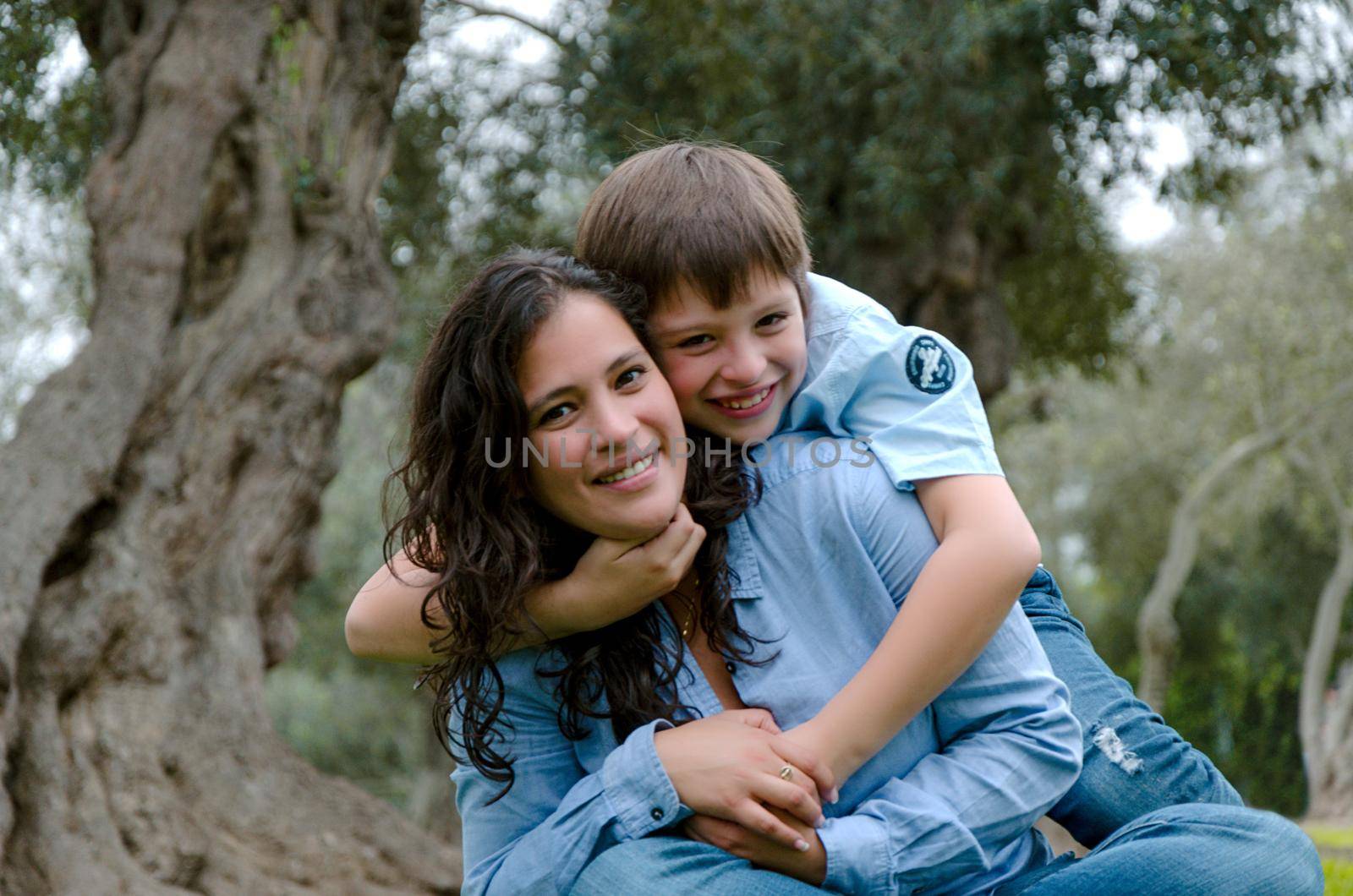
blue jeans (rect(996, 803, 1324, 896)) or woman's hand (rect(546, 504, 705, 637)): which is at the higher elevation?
woman's hand (rect(546, 504, 705, 637))

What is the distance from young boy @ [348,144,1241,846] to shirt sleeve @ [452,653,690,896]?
20 cm

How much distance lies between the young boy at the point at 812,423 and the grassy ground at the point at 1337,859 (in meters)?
1.46

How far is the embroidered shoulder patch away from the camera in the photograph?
2342 mm

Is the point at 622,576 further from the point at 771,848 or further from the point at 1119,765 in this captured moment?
the point at 1119,765

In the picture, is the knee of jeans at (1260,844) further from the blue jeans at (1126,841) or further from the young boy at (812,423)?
the young boy at (812,423)

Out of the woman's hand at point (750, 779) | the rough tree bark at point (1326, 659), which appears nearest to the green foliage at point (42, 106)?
the woman's hand at point (750, 779)

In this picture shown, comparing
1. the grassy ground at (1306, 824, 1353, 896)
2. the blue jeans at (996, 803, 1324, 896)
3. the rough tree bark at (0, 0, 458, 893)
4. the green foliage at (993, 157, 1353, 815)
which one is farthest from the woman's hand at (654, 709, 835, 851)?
the green foliage at (993, 157, 1353, 815)

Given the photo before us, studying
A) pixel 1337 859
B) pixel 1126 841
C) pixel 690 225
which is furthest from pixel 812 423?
pixel 1337 859

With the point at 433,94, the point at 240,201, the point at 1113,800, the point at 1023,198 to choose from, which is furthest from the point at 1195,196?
the point at 1113,800

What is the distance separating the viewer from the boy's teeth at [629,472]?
2184mm

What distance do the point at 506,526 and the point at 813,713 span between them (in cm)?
61

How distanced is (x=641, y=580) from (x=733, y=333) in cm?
49

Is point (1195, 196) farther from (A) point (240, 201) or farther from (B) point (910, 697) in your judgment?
(B) point (910, 697)

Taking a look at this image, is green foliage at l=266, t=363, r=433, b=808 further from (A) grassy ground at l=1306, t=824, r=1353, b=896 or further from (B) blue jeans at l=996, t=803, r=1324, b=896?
(B) blue jeans at l=996, t=803, r=1324, b=896
